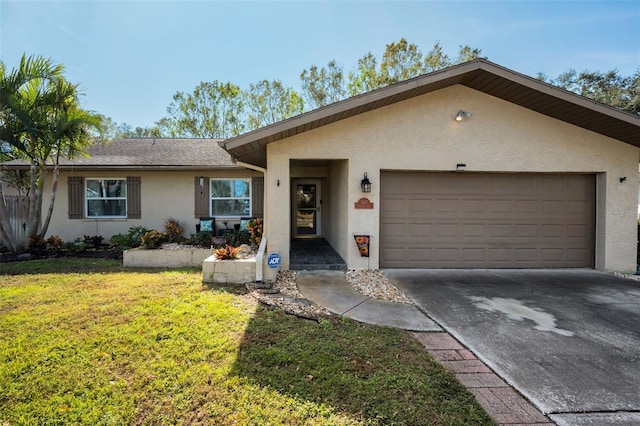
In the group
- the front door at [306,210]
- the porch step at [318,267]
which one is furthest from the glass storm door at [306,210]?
the porch step at [318,267]

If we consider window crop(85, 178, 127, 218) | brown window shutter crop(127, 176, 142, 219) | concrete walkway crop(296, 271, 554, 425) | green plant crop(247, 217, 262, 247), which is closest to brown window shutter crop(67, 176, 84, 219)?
window crop(85, 178, 127, 218)

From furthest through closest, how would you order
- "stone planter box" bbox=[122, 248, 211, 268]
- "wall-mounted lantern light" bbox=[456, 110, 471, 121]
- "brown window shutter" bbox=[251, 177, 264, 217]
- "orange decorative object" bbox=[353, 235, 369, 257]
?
"brown window shutter" bbox=[251, 177, 264, 217] < "stone planter box" bbox=[122, 248, 211, 268] < "orange decorative object" bbox=[353, 235, 369, 257] < "wall-mounted lantern light" bbox=[456, 110, 471, 121]

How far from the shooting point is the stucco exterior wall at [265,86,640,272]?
653 centimetres

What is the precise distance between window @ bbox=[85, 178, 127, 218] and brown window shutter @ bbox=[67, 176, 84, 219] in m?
0.18

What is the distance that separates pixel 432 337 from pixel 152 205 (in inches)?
384

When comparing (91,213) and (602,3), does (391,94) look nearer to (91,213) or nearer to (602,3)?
(602,3)

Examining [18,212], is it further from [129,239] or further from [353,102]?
[353,102]

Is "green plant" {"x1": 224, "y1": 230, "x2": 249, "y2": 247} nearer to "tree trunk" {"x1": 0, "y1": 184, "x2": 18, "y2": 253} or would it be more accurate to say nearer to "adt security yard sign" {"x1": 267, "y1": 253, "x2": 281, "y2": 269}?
"adt security yard sign" {"x1": 267, "y1": 253, "x2": 281, "y2": 269}

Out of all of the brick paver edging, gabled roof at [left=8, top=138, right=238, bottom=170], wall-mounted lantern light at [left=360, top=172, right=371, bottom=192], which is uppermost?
gabled roof at [left=8, top=138, right=238, bottom=170]

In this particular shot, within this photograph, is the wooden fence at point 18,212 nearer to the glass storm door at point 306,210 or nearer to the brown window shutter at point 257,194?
the brown window shutter at point 257,194

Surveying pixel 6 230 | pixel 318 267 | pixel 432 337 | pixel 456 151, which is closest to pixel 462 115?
pixel 456 151

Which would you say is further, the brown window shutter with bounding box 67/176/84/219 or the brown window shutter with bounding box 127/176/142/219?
the brown window shutter with bounding box 127/176/142/219

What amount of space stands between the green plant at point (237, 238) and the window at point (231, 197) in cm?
139

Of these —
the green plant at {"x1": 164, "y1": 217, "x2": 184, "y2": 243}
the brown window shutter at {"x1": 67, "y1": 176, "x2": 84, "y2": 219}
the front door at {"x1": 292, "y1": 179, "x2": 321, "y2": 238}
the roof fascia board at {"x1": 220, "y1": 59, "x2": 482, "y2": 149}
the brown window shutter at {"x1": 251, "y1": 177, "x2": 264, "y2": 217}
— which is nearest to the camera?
the roof fascia board at {"x1": 220, "y1": 59, "x2": 482, "y2": 149}
